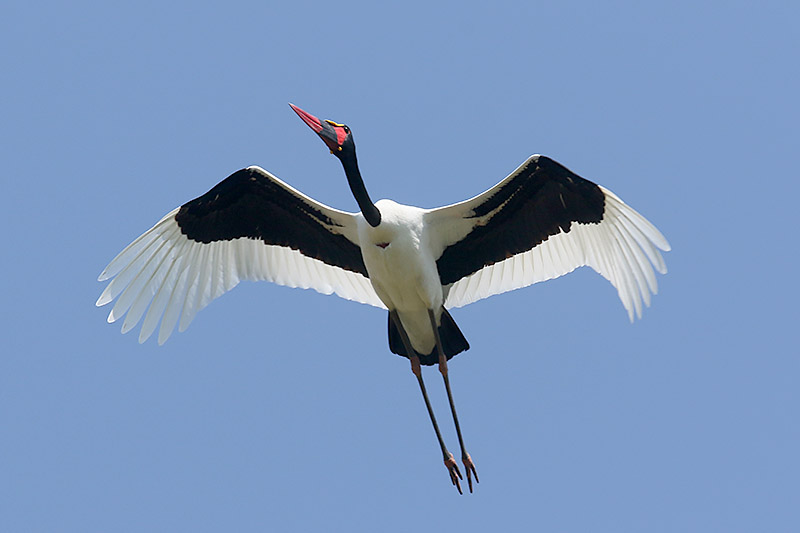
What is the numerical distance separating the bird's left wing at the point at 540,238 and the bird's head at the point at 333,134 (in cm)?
126

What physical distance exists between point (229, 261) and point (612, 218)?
182 inches

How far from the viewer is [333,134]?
14.0 m

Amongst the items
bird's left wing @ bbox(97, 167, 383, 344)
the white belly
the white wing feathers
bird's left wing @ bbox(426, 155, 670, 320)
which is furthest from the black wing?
the white wing feathers

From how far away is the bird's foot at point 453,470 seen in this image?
47.5 feet

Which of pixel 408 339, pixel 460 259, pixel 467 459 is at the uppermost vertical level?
pixel 460 259

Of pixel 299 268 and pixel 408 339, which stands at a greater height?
pixel 299 268

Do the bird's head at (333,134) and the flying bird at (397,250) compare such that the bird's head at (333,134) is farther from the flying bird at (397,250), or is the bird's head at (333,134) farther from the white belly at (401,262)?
the white belly at (401,262)

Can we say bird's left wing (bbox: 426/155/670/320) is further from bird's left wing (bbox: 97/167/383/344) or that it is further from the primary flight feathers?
bird's left wing (bbox: 97/167/383/344)

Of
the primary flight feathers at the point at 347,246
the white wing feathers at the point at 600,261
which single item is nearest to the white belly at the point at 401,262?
the primary flight feathers at the point at 347,246

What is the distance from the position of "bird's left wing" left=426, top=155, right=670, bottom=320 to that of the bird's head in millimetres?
1261

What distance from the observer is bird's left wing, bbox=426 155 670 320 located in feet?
46.6

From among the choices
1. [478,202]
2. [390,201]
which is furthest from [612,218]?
[390,201]

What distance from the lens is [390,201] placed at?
14.4m

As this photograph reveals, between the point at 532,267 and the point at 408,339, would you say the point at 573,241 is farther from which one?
the point at 408,339
